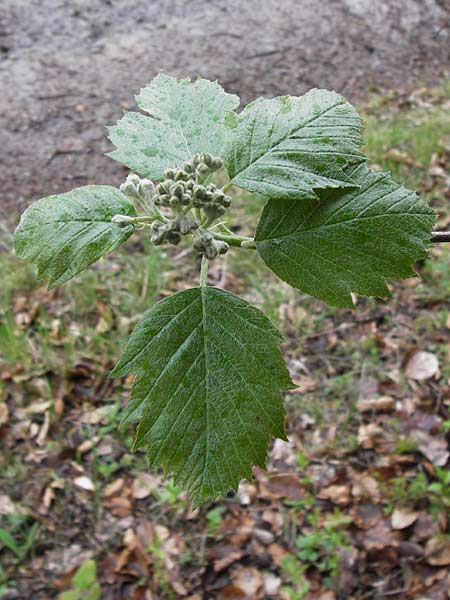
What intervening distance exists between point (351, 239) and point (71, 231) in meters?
0.50

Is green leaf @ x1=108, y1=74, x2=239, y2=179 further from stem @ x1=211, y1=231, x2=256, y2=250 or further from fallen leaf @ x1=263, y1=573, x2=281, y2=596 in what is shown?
fallen leaf @ x1=263, y1=573, x2=281, y2=596

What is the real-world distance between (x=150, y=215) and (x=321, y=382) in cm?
239

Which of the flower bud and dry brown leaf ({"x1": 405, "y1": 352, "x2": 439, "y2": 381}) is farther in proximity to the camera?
dry brown leaf ({"x1": 405, "y1": 352, "x2": 439, "y2": 381})

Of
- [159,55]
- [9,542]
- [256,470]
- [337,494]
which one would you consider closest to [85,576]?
[9,542]

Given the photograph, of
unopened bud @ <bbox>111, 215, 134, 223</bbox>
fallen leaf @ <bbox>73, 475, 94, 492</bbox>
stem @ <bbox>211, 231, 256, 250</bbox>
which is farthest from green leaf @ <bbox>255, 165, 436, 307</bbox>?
fallen leaf @ <bbox>73, 475, 94, 492</bbox>

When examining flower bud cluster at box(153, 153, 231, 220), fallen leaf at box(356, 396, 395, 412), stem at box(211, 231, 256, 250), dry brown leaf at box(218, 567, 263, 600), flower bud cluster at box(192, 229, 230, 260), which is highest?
flower bud cluster at box(153, 153, 231, 220)

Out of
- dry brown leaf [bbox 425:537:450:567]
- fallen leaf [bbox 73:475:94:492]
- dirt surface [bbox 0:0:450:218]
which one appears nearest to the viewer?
dry brown leaf [bbox 425:537:450:567]

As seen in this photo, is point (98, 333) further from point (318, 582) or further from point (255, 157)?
point (255, 157)

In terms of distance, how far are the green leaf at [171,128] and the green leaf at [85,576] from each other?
2023 mm

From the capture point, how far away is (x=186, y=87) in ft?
4.27

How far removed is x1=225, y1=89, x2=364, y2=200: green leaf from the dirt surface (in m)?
3.65

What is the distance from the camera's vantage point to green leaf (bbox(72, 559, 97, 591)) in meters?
2.54

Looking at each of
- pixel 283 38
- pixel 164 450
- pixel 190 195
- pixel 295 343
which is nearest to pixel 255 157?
pixel 190 195

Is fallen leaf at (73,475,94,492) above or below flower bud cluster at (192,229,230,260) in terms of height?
below
